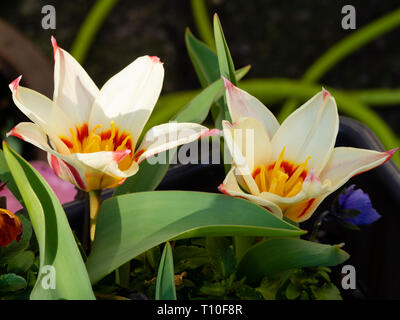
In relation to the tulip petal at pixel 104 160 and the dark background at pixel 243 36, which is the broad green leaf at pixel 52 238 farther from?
the dark background at pixel 243 36

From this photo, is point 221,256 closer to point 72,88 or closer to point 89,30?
point 72,88

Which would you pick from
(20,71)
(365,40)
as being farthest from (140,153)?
(365,40)

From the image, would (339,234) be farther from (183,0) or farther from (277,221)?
(183,0)

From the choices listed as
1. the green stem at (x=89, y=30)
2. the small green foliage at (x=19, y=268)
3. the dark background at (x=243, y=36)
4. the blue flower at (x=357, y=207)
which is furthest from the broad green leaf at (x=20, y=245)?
the dark background at (x=243, y=36)

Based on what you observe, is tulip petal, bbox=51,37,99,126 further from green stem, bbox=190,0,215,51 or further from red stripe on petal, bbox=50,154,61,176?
green stem, bbox=190,0,215,51

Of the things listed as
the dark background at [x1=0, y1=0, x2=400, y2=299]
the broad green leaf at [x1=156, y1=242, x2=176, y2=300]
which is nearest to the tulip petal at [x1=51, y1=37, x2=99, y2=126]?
the broad green leaf at [x1=156, y1=242, x2=176, y2=300]

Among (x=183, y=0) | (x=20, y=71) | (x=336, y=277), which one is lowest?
(x=336, y=277)
